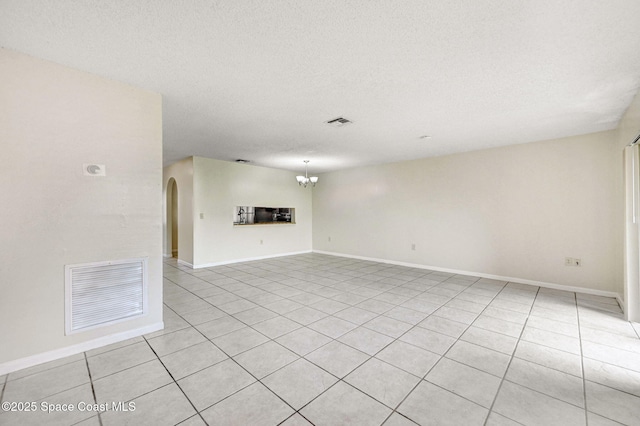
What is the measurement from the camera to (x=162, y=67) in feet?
7.43

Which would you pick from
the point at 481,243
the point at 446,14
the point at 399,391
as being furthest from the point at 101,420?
the point at 481,243

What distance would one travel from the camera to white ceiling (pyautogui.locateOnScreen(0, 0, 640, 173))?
1633mm

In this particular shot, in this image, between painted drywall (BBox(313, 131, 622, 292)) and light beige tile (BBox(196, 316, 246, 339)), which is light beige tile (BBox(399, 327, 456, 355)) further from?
painted drywall (BBox(313, 131, 622, 292))

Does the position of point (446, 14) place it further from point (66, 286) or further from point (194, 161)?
point (194, 161)

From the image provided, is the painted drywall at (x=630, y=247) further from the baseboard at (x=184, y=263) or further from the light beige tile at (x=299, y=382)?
the baseboard at (x=184, y=263)

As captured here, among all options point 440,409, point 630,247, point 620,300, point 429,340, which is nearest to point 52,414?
point 440,409

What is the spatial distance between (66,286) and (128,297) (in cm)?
49

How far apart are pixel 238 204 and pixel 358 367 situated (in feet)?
17.2

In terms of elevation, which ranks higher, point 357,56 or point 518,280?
point 357,56

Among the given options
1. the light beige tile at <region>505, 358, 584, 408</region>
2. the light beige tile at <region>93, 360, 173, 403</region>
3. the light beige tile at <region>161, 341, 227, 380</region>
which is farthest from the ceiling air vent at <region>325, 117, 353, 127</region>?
the light beige tile at <region>93, 360, 173, 403</region>

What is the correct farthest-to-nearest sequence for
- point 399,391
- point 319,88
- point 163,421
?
point 319,88 < point 399,391 < point 163,421

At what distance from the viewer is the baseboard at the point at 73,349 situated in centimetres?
202

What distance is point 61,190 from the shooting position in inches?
88.0

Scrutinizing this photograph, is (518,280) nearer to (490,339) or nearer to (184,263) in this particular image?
(490,339)
